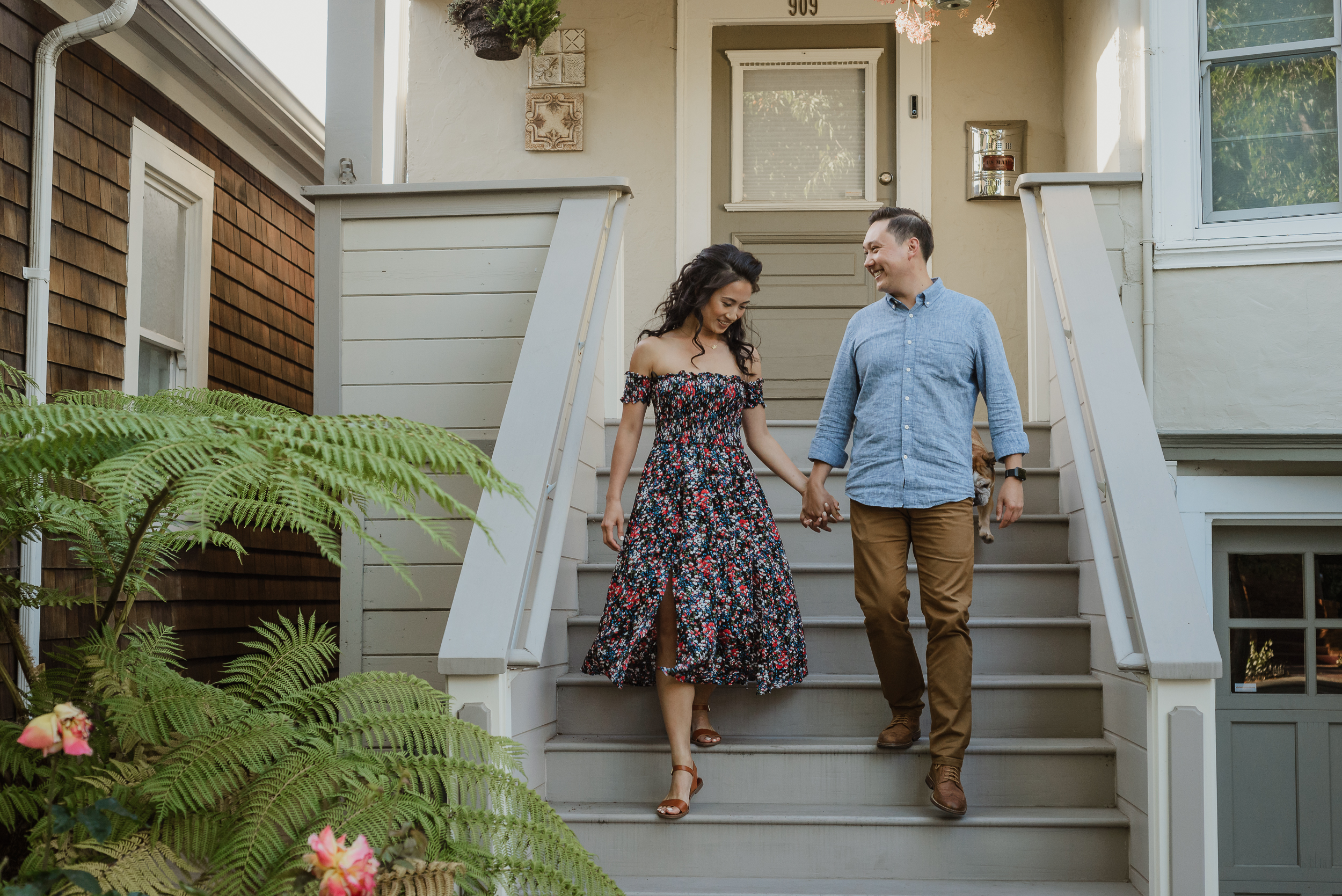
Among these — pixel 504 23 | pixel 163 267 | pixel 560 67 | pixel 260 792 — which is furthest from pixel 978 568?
pixel 163 267

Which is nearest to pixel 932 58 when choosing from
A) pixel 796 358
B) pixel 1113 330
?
pixel 796 358

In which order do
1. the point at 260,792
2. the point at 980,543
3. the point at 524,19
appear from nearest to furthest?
the point at 260,792
the point at 980,543
the point at 524,19

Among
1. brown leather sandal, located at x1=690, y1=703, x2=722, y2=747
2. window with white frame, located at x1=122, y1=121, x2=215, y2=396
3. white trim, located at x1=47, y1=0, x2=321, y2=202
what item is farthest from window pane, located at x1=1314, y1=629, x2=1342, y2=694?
window with white frame, located at x1=122, y1=121, x2=215, y2=396

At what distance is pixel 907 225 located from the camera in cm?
304

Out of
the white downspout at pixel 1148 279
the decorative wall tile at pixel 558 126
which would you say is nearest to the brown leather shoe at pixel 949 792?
the white downspout at pixel 1148 279

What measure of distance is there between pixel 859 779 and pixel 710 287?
1372mm

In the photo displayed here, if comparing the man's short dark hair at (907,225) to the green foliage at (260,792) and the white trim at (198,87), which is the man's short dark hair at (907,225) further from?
the white trim at (198,87)

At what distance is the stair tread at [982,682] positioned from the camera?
3.15 m

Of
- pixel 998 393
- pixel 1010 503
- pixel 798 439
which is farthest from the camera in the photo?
pixel 798 439

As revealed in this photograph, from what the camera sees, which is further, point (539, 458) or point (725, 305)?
point (725, 305)

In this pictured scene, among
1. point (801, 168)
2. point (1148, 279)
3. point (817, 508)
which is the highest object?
point (801, 168)

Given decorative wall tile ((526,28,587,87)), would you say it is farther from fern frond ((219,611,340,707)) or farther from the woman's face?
fern frond ((219,611,340,707))

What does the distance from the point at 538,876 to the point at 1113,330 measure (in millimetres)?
2213

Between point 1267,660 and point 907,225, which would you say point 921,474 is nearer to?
point 907,225
